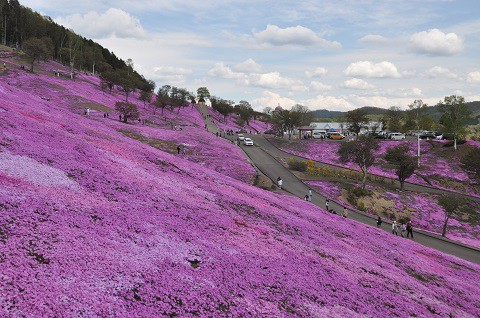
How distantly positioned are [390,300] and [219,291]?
8142 millimetres

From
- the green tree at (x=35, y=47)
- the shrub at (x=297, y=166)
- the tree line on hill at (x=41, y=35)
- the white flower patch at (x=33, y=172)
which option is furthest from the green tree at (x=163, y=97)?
the white flower patch at (x=33, y=172)

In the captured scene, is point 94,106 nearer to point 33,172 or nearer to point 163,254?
point 33,172

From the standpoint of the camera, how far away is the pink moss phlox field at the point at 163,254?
7.73 meters

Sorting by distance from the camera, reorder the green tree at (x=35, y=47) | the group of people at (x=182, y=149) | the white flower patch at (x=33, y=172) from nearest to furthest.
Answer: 1. the white flower patch at (x=33, y=172)
2. the group of people at (x=182, y=149)
3. the green tree at (x=35, y=47)

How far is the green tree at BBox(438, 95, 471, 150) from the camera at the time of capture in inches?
2623

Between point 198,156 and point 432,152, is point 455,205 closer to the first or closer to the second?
point 198,156

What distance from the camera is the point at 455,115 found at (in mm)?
68562

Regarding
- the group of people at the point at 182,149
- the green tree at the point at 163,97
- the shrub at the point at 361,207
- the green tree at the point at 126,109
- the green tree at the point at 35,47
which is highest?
the green tree at the point at 35,47

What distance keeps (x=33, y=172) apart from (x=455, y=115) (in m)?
82.0

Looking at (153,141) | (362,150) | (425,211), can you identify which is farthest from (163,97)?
(425,211)

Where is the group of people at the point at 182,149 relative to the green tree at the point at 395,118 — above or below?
below

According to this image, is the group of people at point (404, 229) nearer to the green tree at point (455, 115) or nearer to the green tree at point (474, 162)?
the green tree at point (474, 162)

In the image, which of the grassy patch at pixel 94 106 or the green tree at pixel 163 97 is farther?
the green tree at pixel 163 97

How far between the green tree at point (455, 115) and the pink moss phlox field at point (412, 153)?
20.7ft
